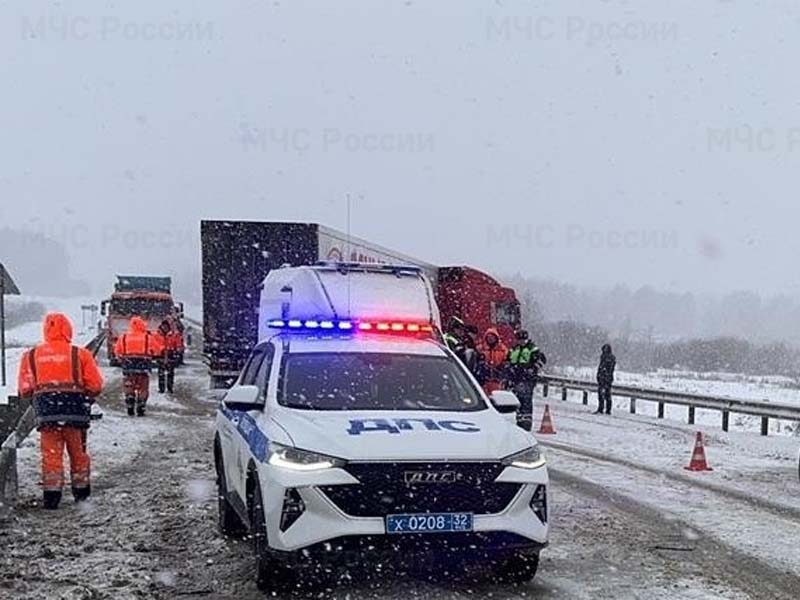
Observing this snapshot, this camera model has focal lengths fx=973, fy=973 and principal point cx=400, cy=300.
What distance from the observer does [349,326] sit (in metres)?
9.68

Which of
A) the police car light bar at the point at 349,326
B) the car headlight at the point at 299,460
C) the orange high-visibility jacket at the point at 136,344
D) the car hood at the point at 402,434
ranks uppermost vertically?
the police car light bar at the point at 349,326

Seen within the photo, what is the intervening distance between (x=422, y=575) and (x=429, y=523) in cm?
109

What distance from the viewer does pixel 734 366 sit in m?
68.8

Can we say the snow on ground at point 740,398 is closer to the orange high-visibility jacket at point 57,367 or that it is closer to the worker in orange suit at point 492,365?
the worker in orange suit at point 492,365

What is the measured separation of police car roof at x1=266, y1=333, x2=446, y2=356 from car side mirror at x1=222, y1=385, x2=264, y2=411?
601 mm

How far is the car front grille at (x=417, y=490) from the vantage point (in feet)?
19.2

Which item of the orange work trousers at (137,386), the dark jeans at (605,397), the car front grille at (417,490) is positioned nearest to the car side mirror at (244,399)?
the car front grille at (417,490)

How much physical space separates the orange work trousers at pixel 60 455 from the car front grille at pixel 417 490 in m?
4.19

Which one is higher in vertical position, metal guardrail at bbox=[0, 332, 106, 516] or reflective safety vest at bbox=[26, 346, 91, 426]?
reflective safety vest at bbox=[26, 346, 91, 426]

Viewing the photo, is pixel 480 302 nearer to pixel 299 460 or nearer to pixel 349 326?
pixel 349 326

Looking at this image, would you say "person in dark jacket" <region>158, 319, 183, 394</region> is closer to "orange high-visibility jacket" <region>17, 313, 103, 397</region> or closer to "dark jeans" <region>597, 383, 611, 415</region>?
"dark jeans" <region>597, 383, 611, 415</region>

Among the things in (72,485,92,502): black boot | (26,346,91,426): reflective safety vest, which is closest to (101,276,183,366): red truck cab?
(72,485,92,502): black boot

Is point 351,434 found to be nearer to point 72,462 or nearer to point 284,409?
point 284,409

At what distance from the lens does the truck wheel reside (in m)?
6.12
